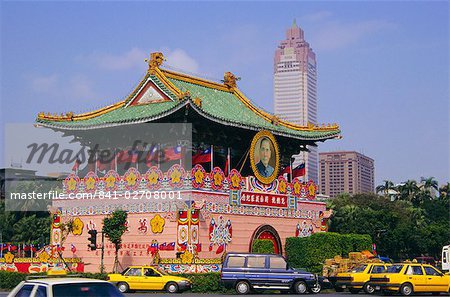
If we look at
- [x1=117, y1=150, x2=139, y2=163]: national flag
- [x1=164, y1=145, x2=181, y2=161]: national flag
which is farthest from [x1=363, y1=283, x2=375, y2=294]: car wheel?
[x1=117, y1=150, x2=139, y2=163]: national flag

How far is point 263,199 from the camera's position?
145 ft

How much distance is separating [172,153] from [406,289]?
1593 cm

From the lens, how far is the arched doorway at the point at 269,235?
4309cm

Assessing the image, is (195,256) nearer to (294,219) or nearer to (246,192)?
(246,192)

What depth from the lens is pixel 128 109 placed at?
1740 inches

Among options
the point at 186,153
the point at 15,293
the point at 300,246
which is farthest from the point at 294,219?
the point at 15,293

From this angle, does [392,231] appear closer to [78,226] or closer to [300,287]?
[78,226]

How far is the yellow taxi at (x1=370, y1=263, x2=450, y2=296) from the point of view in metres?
30.3

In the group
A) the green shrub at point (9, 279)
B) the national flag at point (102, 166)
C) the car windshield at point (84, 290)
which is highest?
the national flag at point (102, 166)

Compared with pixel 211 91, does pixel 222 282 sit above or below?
below

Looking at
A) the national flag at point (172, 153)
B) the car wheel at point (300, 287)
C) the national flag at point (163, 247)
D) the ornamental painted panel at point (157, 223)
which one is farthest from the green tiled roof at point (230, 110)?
the car wheel at point (300, 287)

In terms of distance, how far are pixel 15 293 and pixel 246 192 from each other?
29.2 metres

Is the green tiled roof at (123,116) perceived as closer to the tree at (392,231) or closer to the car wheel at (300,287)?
the car wheel at (300,287)

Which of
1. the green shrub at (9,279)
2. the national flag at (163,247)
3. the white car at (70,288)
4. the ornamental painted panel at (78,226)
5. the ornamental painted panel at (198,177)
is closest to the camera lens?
the white car at (70,288)
